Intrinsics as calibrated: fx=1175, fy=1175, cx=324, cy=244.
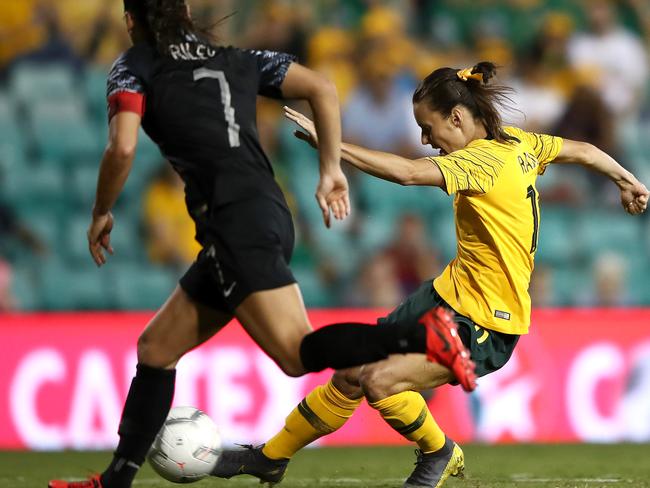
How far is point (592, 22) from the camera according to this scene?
11.7 m

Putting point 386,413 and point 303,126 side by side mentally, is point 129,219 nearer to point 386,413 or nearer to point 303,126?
point 386,413

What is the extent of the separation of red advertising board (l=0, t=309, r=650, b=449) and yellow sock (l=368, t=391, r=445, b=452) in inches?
124

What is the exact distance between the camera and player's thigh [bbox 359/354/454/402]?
4699 mm

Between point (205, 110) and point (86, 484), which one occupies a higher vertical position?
point (205, 110)

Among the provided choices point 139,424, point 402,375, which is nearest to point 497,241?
point 402,375

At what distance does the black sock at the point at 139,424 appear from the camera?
4.26 metres

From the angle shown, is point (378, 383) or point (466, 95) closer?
point (378, 383)

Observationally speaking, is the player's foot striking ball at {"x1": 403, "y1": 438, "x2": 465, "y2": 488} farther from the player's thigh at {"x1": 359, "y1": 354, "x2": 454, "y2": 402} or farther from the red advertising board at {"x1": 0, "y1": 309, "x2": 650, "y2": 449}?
the red advertising board at {"x1": 0, "y1": 309, "x2": 650, "y2": 449}

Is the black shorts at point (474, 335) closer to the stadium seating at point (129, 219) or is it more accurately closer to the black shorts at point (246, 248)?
the black shorts at point (246, 248)

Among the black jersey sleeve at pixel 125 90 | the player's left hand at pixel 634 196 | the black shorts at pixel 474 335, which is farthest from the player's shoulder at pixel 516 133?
the black jersey sleeve at pixel 125 90

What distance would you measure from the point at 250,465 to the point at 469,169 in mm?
1572

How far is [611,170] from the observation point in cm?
536

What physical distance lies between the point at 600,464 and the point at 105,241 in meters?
3.47

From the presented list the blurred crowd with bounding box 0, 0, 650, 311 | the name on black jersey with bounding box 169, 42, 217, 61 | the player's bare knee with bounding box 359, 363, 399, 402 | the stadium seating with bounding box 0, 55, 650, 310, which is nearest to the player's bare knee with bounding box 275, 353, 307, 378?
the player's bare knee with bounding box 359, 363, 399, 402
